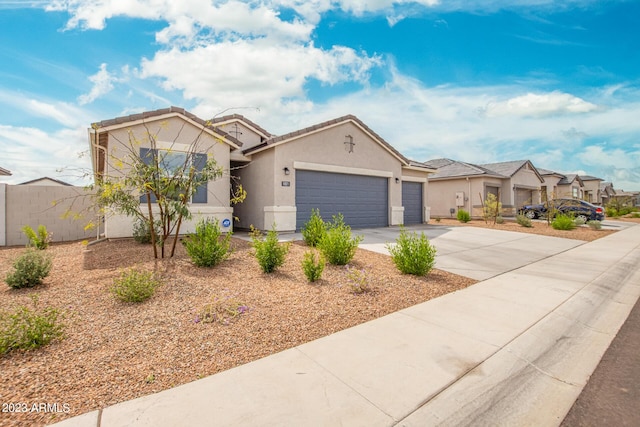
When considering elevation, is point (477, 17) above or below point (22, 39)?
above

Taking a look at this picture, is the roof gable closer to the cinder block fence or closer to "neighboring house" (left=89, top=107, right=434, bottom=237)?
"neighboring house" (left=89, top=107, right=434, bottom=237)

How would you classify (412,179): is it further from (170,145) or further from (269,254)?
(269,254)

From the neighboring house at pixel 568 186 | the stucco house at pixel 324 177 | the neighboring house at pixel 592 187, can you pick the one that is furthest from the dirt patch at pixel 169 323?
the neighboring house at pixel 592 187

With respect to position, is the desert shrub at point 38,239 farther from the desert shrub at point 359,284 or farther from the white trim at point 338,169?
the desert shrub at point 359,284

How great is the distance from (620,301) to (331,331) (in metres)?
5.39

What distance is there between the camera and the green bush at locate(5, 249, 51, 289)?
512 cm

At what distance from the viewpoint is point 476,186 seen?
23250mm

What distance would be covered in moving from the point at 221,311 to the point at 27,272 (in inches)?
147

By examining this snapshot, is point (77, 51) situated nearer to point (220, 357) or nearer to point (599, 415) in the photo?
point (220, 357)

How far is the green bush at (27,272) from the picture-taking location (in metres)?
5.12

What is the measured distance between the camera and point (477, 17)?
1095 centimetres

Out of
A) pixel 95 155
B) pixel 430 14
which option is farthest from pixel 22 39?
pixel 430 14

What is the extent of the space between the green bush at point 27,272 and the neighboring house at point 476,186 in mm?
23452

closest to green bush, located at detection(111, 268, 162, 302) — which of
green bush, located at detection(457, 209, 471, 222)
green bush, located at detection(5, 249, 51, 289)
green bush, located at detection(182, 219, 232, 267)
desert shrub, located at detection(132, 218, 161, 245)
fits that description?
green bush, located at detection(182, 219, 232, 267)
